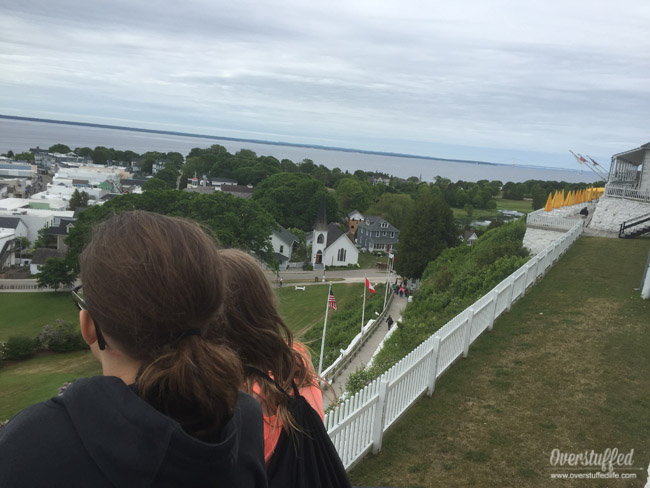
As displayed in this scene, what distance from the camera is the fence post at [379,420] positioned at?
19.9 ft

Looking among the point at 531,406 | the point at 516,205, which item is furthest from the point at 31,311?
the point at 516,205

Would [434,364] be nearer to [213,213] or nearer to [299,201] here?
[213,213]

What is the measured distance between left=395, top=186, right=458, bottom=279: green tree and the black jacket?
34607 mm

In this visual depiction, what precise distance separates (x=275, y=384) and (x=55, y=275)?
3421 centimetres

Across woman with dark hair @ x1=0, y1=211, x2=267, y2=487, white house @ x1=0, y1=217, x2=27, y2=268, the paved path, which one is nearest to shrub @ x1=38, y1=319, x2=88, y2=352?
the paved path

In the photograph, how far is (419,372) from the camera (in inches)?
285

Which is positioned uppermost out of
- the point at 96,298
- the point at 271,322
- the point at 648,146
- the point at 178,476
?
the point at 648,146

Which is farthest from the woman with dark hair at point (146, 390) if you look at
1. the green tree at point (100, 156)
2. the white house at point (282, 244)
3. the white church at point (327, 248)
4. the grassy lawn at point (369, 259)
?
the green tree at point (100, 156)

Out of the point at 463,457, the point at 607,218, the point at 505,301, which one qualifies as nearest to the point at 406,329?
the point at 505,301

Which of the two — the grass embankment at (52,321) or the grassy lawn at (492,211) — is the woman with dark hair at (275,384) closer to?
the grass embankment at (52,321)

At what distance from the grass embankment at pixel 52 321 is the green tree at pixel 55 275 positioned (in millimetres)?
940

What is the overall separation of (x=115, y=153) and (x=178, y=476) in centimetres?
16611

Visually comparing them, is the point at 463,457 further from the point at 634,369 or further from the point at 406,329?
the point at 406,329

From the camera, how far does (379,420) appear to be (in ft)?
19.9
